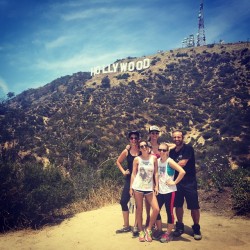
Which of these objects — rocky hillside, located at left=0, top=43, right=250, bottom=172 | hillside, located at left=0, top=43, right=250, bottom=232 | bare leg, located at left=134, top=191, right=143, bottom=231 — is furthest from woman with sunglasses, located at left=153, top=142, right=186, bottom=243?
rocky hillside, located at left=0, top=43, right=250, bottom=172

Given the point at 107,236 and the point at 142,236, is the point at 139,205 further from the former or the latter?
the point at 107,236

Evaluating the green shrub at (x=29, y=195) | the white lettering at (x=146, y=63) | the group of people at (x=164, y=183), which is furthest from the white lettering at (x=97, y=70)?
the group of people at (x=164, y=183)

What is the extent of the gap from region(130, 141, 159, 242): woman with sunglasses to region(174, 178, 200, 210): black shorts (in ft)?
1.77

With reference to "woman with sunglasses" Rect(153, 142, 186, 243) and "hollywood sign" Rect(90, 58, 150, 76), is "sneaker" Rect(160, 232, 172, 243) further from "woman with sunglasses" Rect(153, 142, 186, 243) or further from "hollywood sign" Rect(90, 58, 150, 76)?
"hollywood sign" Rect(90, 58, 150, 76)

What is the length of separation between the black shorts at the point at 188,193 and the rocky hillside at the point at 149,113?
33.0 ft

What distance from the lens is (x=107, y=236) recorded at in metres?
5.62

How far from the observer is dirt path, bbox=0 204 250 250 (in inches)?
197

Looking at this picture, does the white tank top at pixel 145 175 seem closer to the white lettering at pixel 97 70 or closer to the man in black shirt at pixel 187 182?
the man in black shirt at pixel 187 182

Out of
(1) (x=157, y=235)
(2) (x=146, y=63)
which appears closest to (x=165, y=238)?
(1) (x=157, y=235)

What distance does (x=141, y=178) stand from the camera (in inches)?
204

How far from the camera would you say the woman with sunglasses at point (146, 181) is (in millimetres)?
5129

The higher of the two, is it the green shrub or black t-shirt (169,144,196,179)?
black t-shirt (169,144,196,179)

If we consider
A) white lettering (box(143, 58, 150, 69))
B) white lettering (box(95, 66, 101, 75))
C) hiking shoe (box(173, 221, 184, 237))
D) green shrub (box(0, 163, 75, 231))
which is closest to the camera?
hiking shoe (box(173, 221, 184, 237))

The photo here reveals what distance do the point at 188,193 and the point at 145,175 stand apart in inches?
38.2
